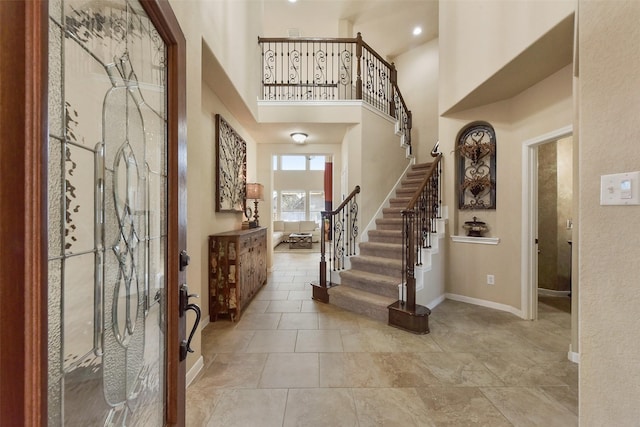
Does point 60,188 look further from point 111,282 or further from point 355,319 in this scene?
point 355,319

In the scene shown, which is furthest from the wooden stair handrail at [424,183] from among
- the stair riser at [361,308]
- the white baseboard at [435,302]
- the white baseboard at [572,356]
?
the white baseboard at [572,356]

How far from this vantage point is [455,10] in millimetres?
3367

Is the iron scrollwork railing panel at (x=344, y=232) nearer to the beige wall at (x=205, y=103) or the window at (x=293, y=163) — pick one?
the beige wall at (x=205, y=103)

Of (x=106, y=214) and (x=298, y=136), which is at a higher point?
(x=298, y=136)

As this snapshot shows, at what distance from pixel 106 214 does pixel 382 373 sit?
2.04m

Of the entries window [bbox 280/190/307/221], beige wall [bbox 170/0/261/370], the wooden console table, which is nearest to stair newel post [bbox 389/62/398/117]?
beige wall [bbox 170/0/261/370]

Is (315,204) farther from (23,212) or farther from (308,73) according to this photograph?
(23,212)

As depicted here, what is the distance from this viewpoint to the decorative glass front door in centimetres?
58

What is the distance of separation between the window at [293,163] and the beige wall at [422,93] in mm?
5292

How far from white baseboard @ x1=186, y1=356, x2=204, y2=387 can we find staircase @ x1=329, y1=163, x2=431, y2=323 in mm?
1733

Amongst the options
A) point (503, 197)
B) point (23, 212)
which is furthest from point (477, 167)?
point (23, 212)

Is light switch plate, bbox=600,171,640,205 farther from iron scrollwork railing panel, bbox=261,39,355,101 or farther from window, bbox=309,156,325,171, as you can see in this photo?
window, bbox=309,156,325,171

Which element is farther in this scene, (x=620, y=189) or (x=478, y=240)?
(x=478, y=240)

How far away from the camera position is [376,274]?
351 centimetres
